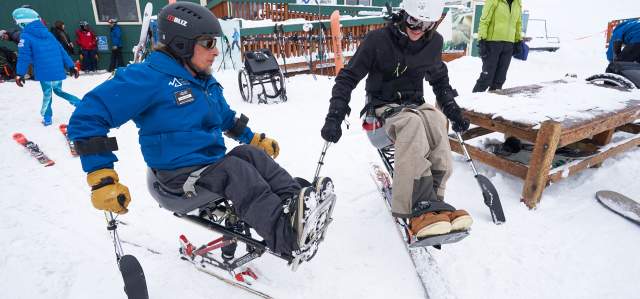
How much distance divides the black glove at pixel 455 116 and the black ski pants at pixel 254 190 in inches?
61.9

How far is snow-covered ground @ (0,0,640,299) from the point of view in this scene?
7.05ft

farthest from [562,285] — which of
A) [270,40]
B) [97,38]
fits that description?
[97,38]

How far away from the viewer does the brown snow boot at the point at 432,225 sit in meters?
1.92

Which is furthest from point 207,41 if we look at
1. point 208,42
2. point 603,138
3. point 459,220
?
point 603,138

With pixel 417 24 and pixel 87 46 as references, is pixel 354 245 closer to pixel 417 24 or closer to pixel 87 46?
pixel 417 24

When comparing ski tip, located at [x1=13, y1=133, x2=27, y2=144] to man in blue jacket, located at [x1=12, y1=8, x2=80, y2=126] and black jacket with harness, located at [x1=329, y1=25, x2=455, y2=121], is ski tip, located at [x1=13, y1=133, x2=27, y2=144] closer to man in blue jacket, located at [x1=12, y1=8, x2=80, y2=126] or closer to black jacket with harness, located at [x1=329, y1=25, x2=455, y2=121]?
man in blue jacket, located at [x1=12, y1=8, x2=80, y2=126]

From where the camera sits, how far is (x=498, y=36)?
5383 mm

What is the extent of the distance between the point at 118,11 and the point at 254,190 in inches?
539

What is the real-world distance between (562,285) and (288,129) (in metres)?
3.76

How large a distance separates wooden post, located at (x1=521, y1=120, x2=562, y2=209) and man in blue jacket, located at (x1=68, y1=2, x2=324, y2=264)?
2.00 meters

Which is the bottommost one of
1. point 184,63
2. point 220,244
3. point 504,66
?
point 220,244

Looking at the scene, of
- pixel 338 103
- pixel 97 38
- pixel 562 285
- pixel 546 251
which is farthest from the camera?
pixel 97 38

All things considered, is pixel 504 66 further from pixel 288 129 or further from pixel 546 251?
pixel 546 251

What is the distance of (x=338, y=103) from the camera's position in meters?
2.58
